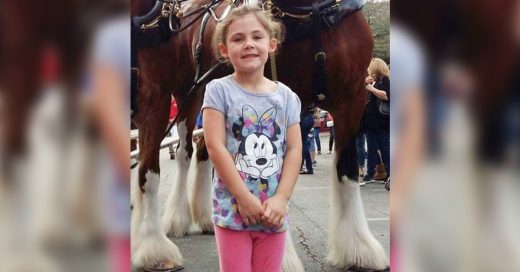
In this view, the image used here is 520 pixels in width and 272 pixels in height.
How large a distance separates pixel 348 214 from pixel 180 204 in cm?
119

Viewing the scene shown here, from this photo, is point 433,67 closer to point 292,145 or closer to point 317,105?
point 292,145

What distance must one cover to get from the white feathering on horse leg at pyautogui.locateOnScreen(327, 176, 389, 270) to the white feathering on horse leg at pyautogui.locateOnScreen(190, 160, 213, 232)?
95 centimetres

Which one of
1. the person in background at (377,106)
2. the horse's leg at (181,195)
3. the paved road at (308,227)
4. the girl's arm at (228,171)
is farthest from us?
the horse's leg at (181,195)

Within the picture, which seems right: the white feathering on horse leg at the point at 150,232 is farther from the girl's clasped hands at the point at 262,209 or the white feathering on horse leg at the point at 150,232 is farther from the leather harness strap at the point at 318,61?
the girl's clasped hands at the point at 262,209

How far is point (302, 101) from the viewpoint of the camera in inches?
99.1

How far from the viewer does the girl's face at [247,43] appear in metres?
1.39

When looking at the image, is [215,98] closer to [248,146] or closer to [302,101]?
[248,146]

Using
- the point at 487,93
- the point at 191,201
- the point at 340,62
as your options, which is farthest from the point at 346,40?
the point at 487,93

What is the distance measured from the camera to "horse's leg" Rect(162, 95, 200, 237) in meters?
3.22

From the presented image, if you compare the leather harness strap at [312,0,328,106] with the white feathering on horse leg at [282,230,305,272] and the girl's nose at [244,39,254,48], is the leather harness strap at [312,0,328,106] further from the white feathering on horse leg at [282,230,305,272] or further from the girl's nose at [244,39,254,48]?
the girl's nose at [244,39,254,48]

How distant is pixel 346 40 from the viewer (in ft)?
8.13

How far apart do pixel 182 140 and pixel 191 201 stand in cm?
44

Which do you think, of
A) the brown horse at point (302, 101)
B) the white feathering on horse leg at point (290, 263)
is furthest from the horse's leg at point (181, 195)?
the white feathering on horse leg at point (290, 263)

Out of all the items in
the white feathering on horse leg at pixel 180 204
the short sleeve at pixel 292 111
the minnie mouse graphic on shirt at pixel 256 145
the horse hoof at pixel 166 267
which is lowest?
the horse hoof at pixel 166 267
